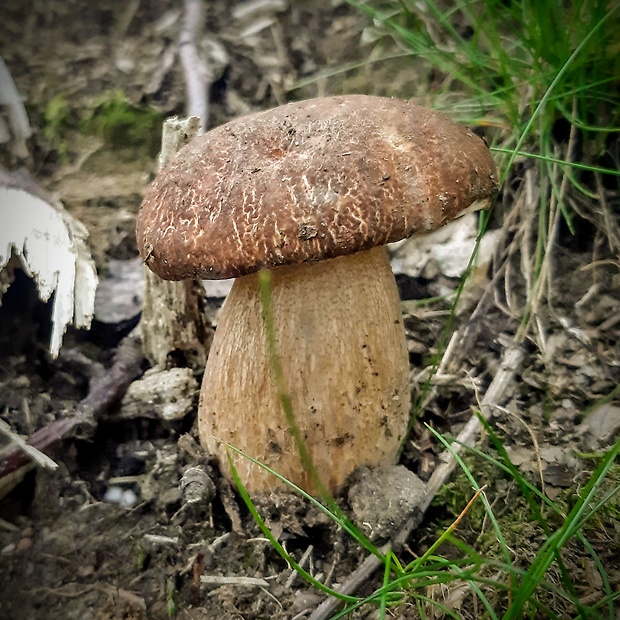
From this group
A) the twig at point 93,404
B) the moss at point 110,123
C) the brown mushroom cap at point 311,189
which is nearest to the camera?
the brown mushroom cap at point 311,189

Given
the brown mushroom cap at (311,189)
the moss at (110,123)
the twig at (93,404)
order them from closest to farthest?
the brown mushroom cap at (311,189)
the twig at (93,404)
the moss at (110,123)

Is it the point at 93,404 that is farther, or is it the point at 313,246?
the point at 93,404

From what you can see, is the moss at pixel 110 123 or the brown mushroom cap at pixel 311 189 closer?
the brown mushroom cap at pixel 311 189

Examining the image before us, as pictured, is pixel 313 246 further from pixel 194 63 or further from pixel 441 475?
pixel 194 63

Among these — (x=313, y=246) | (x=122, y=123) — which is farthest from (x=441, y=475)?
→ (x=122, y=123)

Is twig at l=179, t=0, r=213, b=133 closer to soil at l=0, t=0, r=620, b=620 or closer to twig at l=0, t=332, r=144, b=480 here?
soil at l=0, t=0, r=620, b=620

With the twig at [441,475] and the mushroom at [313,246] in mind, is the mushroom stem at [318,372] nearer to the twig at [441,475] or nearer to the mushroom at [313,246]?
the mushroom at [313,246]

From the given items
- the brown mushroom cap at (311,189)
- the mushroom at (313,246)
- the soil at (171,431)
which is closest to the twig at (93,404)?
the soil at (171,431)
